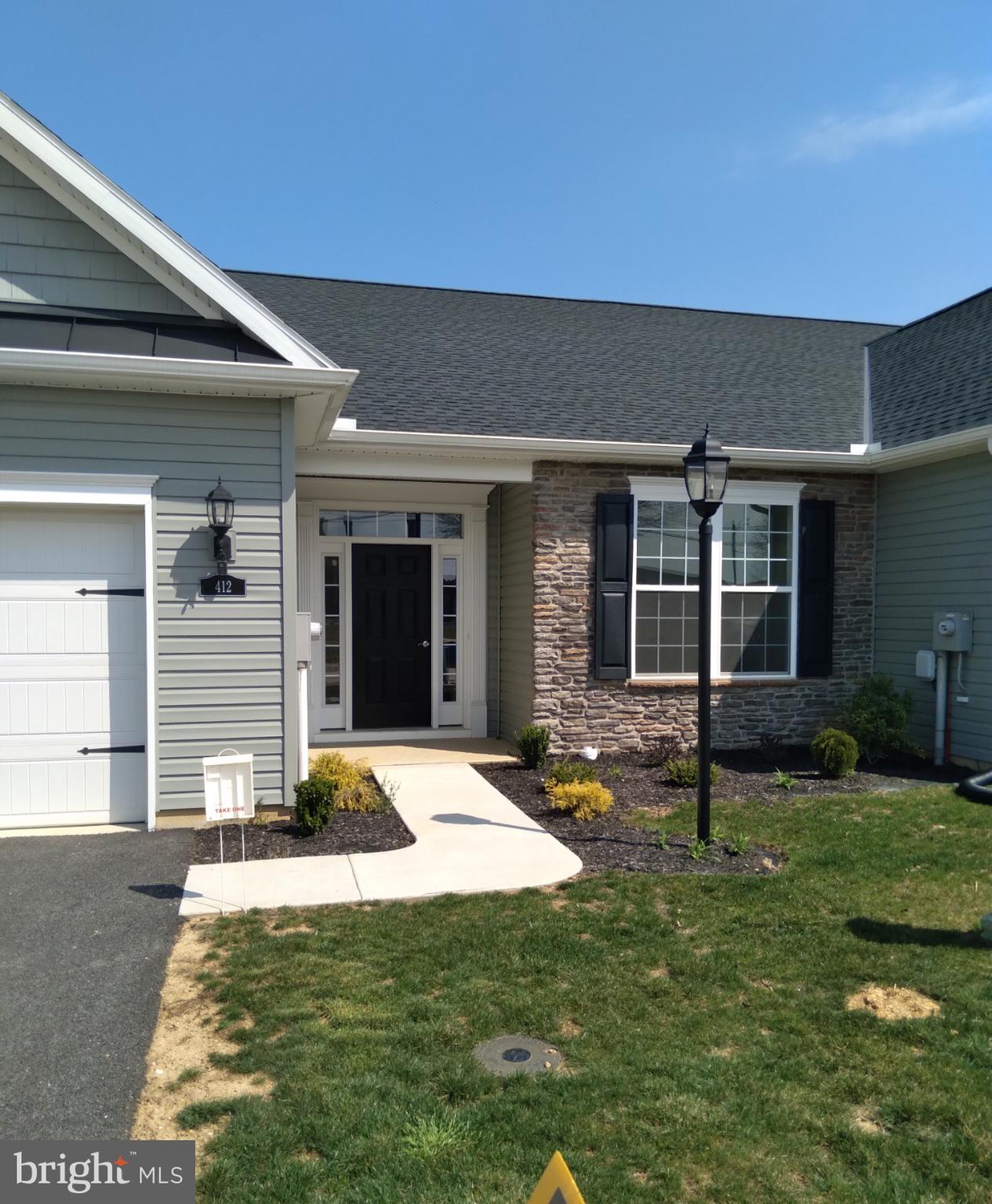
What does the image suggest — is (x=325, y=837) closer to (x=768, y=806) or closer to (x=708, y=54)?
(x=768, y=806)

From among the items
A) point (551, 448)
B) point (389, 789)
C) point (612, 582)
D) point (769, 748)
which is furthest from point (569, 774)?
point (551, 448)

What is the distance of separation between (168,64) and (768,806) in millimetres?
10430

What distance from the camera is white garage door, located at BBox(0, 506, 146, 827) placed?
21.4 feet

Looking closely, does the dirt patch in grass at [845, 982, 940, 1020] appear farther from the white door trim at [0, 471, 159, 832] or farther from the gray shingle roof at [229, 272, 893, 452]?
the gray shingle roof at [229, 272, 893, 452]

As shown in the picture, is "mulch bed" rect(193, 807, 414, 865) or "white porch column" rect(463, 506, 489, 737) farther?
"white porch column" rect(463, 506, 489, 737)

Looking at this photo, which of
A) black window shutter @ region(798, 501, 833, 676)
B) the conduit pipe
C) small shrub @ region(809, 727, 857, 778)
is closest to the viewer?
small shrub @ region(809, 727, 857, 778)

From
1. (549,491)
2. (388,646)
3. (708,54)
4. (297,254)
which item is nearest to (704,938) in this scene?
(549,491)

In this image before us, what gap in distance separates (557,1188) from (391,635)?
8.77m

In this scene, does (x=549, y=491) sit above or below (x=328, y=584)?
above

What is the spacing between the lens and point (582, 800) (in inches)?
278

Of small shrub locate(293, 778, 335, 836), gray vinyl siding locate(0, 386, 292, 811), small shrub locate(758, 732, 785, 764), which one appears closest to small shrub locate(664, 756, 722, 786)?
small shrub locate(758, 732, 785, 764)

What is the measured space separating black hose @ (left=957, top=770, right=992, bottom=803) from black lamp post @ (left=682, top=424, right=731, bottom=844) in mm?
1796

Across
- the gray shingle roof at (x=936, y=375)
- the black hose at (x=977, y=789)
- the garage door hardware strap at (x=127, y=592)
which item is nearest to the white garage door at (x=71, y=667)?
the garage door hardware strap at (x=127, y=592)

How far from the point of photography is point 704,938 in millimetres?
4555
